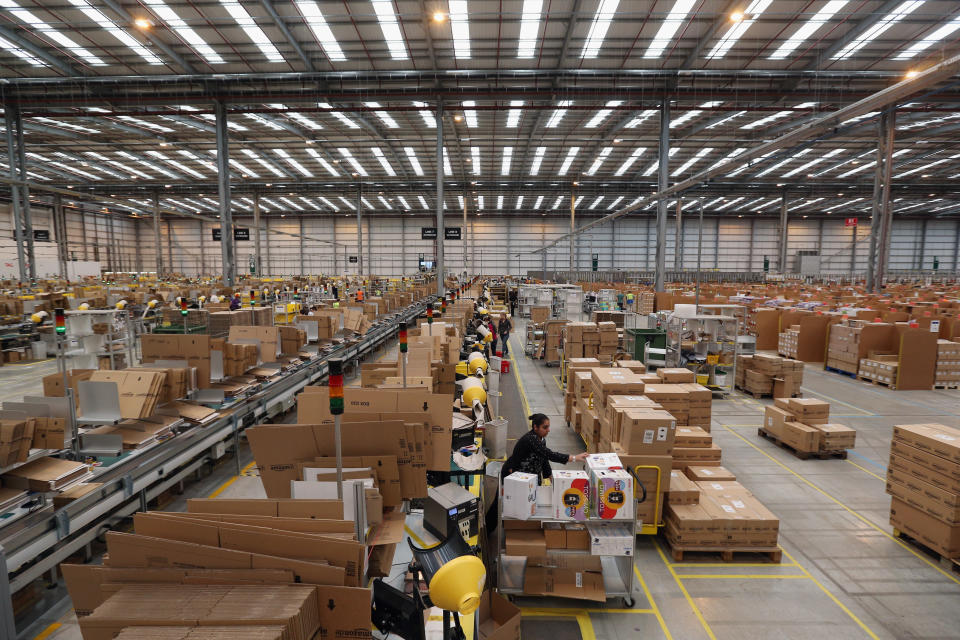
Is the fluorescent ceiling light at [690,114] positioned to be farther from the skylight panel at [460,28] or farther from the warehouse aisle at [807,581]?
the warehouse aisle at [807,581]

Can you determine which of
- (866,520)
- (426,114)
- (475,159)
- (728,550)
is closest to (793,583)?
(728,550)

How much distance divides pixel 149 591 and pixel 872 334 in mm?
15360

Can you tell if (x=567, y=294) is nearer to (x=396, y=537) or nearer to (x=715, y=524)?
(x=715, y=524)

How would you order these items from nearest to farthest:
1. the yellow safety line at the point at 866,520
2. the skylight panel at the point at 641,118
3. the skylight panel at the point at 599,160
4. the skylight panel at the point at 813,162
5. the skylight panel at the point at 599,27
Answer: the yellow safety line at the point at 866,520 < the skylight panel at the point at 599,27 < the skylight panel at the point at 641,118 < the skylight panel at the point at 599,160 < the skylight panel at the point at 813,162

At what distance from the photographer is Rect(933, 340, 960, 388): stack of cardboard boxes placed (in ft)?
35.2

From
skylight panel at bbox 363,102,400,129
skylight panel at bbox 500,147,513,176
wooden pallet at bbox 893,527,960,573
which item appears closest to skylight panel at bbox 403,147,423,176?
skylight panel at bbox 363,102,400,129

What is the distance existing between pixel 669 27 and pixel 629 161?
13634 mm

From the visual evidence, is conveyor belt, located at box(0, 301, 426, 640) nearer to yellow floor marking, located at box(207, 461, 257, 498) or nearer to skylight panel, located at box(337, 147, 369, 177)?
yellow floor marking, located at box(207, 461, 257, 498)

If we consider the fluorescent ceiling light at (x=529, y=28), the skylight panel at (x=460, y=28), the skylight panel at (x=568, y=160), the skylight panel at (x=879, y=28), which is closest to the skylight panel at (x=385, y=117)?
the skylight panel at (x=460, y=28)

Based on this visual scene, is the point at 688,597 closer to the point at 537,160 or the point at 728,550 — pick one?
the point at 728,550

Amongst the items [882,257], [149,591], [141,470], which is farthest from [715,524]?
[882,257]

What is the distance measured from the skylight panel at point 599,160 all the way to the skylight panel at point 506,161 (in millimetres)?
4703

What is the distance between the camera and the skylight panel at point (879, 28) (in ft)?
35.9

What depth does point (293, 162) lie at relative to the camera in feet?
82.6
